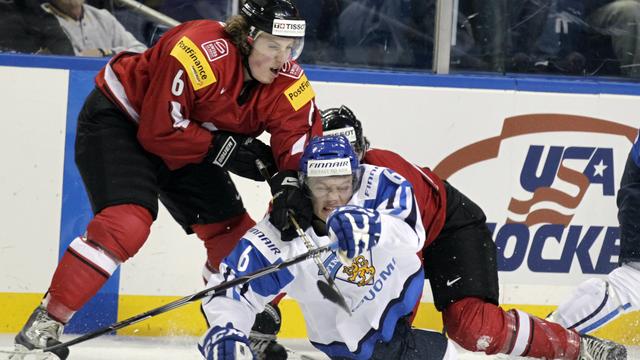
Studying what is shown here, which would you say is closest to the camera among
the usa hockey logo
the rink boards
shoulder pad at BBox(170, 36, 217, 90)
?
shoulder pad at BBox(170, 36, 217, 90)

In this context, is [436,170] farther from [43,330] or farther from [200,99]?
[43,330]

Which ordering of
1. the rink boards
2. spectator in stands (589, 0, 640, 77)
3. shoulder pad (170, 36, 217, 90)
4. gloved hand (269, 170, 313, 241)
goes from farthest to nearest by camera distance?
→ spectator in stands (589, 0, 640, 77) < the rink boards < shoulder pad (170, 36, 217, 90) < gloved hand (269, 170, 313, 241)

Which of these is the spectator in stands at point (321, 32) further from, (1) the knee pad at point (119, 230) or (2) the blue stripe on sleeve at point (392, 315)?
(2) the blue stripe on sleeve at point (392, 315)

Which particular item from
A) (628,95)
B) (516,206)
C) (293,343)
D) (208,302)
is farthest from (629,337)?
(208,302)

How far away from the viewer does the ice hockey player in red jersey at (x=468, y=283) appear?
11.1 ft

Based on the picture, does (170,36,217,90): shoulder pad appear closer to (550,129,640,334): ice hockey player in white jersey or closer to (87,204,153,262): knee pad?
(87,204,153,262): knee pad

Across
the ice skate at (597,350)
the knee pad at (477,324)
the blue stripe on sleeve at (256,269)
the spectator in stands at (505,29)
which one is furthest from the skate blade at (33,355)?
the spectator in stands at (505,29)

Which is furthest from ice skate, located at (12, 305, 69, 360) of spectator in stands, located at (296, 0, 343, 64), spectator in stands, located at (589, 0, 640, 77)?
spectator in stands, located at (589, 0, 640, 77)

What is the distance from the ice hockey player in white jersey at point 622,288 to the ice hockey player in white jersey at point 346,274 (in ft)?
2.29

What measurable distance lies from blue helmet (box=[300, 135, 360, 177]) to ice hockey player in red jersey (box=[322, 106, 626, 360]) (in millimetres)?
405

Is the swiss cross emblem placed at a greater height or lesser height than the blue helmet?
greater

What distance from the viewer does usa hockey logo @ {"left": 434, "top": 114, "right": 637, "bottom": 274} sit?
4461 millimetres

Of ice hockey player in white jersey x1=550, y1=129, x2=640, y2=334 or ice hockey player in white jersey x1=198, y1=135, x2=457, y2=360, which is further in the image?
ice hockey player in white jersey x1=550, y1=129, x2=640, y2=334

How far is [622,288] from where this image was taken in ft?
11.9
